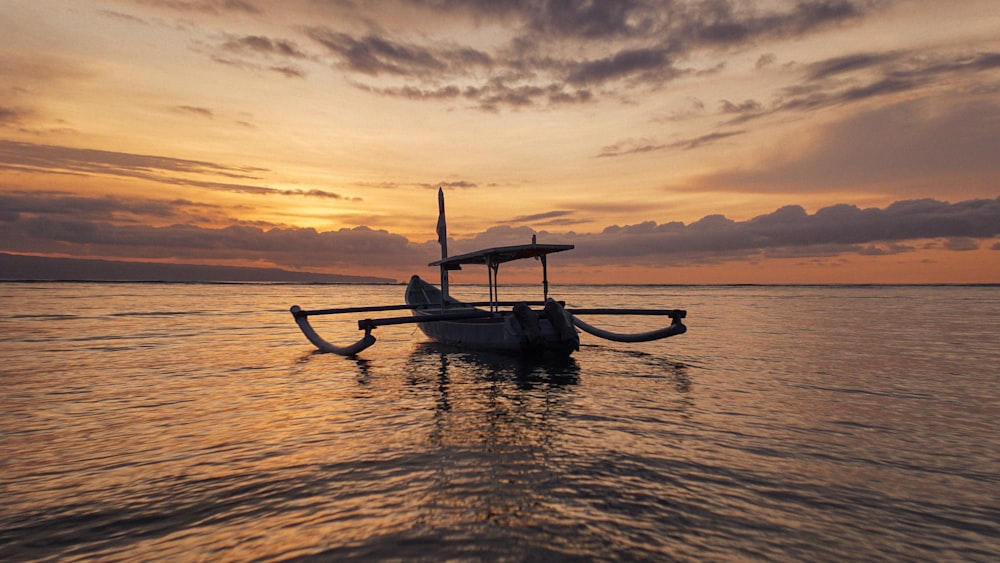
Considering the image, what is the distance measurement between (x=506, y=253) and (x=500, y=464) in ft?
38.6

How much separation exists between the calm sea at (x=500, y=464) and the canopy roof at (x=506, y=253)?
4388 mm

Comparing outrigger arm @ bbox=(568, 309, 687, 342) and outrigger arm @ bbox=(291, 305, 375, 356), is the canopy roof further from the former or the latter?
outrigger arm @ bbox=(291, 305, 375, 356)

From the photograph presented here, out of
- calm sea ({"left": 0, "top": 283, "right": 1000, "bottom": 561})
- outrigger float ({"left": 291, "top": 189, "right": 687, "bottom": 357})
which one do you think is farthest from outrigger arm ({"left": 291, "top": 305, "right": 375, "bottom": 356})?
calm sea ({"left": 0, "top": 283, "right": 1000, "bottom": 561})

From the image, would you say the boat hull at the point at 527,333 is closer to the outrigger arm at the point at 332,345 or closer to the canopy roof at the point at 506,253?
the canopy roof at the point at 506,253

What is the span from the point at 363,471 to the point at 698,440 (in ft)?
17.8

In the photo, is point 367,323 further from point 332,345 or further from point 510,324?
point 510,324

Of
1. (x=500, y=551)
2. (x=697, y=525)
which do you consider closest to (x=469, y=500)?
(x=500, y=551)

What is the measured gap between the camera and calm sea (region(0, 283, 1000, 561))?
475 cm

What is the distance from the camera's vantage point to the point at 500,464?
22.9ft

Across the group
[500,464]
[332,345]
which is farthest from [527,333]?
[500,464]

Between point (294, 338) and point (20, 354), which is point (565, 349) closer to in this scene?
point (294, 338)

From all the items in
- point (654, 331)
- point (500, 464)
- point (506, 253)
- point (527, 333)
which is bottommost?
point (654, 331)

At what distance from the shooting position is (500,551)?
177 inches

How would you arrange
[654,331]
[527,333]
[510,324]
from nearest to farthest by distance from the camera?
1. [527,333]
2. [510,324]
3. [654,331]
